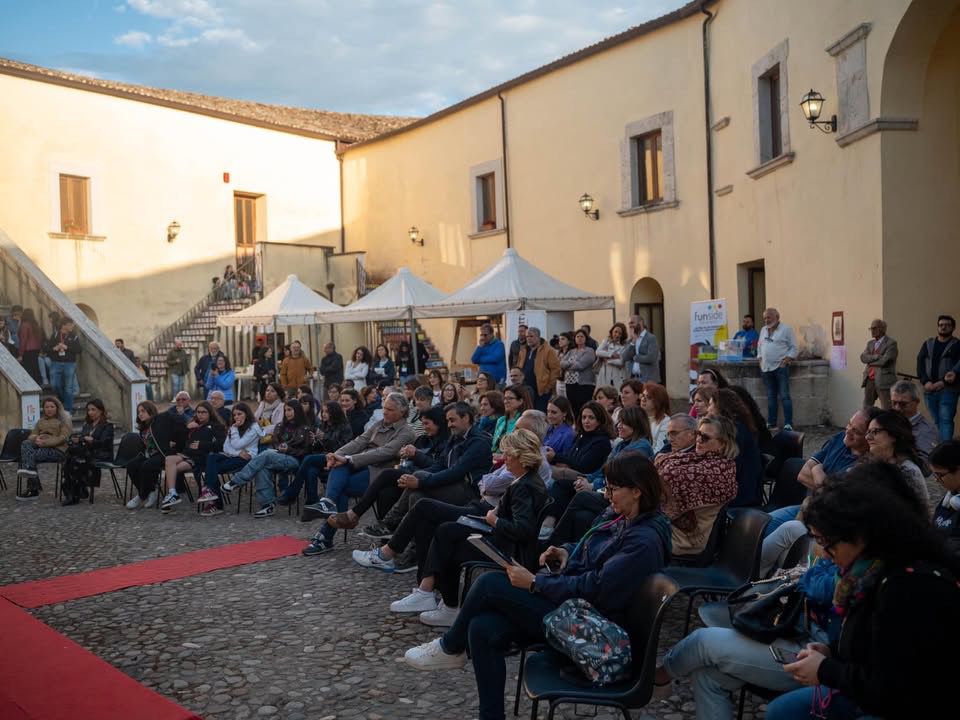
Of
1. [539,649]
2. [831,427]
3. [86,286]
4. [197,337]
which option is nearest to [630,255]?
[831,427]

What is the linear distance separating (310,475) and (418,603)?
11.4 ft

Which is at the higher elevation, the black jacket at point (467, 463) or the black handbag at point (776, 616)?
the black jacket at point (467, 463)

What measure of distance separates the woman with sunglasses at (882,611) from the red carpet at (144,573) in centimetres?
493

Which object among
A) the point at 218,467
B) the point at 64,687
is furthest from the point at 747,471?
the point at 218,467

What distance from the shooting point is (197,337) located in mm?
22344

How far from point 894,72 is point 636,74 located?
24.4 feet

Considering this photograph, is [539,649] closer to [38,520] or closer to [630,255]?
[38,520]

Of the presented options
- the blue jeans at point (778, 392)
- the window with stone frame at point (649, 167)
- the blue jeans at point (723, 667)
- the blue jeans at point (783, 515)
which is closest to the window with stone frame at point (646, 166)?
the window with stone frame at point (649, 167)

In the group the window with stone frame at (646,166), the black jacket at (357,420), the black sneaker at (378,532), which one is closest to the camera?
the black sneaker at (378,532)

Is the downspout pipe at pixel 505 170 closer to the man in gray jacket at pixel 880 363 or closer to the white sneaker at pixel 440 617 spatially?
the man in gray jacket at pixel 880 363

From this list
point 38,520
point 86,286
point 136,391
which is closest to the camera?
point 38,520

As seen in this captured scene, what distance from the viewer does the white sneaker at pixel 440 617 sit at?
5008mm

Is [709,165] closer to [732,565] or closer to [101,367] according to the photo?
[101,367]

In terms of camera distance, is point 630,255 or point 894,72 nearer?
point 894,72
